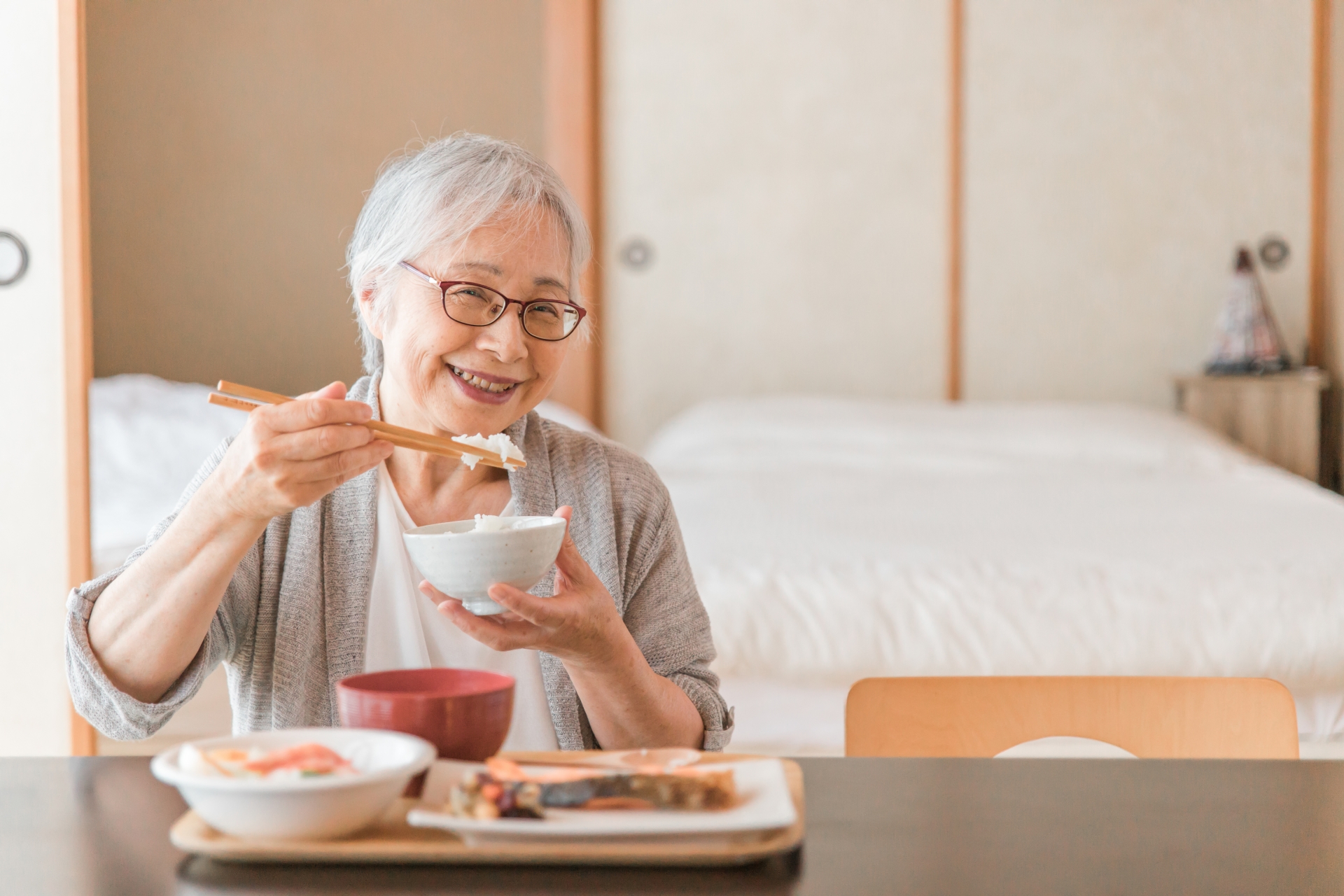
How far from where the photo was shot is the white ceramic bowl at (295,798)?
63 centimetres

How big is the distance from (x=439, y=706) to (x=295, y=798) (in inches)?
4.6

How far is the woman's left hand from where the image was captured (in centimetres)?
86

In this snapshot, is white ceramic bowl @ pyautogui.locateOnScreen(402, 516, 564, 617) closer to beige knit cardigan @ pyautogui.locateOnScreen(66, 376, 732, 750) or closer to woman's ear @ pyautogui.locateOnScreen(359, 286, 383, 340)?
beige knit cardigan @ pyautogui.locateOnScreen(66, 376, 732, 750)

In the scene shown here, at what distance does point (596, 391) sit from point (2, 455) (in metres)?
2.44

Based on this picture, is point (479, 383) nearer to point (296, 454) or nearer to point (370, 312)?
point (370, 312)

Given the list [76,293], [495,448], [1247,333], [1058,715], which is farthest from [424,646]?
[1247,333]

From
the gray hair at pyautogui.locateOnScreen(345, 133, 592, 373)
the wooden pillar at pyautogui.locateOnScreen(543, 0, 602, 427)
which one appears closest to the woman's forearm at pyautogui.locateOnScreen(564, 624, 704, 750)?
the gray hair at pyautogui.locateOnScreen(345, 133, 592, 373)

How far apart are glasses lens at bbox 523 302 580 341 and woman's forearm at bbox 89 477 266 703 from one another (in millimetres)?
341

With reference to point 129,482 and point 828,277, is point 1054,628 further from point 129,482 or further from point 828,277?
point 828,277

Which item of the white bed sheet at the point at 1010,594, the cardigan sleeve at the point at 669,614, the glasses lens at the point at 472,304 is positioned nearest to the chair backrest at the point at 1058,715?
the cardigan sleeve at the point at 669,614

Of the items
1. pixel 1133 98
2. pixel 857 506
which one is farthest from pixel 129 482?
pixel 1133 98

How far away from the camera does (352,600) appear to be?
3.76 ft

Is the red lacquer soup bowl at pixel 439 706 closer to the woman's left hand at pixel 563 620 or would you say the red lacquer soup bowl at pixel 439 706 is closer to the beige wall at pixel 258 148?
the woman's left hand at pixel 563 620

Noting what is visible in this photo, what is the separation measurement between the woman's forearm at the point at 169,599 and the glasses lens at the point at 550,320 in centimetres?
34
